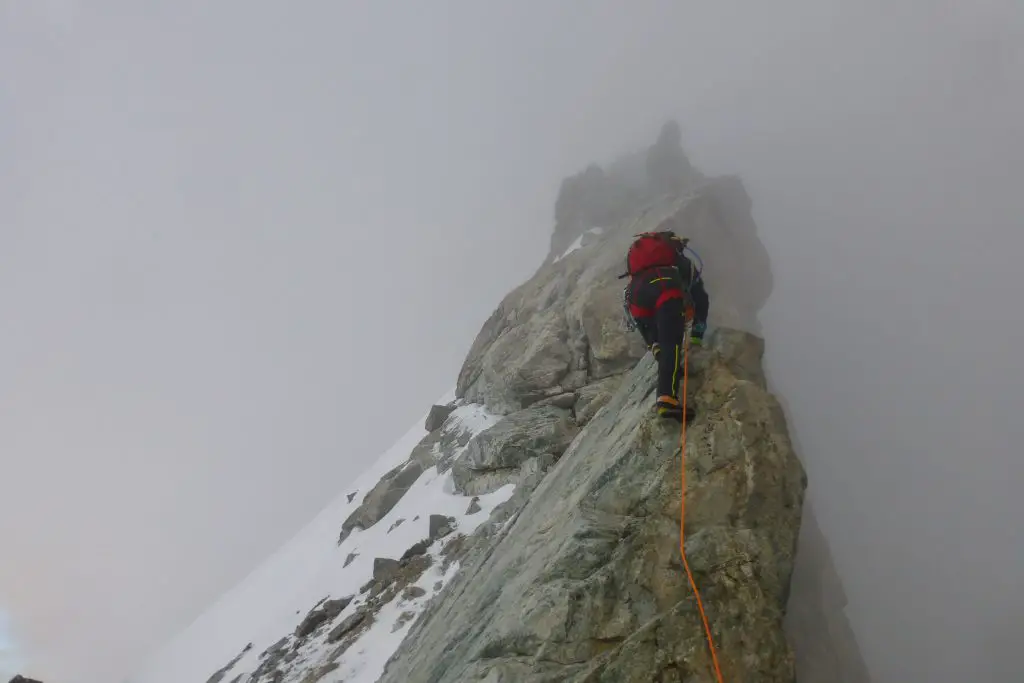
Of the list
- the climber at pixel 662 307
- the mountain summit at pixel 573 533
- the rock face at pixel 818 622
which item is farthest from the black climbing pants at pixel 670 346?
the rock face at pixel 818 622

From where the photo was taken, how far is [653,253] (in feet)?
29.1

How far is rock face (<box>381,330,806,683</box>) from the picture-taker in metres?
5.79

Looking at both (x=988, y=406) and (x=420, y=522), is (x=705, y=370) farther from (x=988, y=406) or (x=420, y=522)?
(x=988, y=406)

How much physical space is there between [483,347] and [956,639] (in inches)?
2041

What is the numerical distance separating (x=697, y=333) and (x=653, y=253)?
150 centimetres

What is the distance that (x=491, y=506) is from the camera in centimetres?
1955

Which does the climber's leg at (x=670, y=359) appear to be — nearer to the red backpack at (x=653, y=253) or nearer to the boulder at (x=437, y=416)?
the red backpack at (x=653, y=253)

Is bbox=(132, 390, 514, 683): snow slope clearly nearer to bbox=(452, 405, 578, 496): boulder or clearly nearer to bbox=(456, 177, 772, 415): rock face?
bbox=(452, 405, 578, 496): boulder

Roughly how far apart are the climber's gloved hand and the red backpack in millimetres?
1128

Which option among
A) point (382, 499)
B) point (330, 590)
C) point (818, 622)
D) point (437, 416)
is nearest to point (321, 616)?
point (330, 590)

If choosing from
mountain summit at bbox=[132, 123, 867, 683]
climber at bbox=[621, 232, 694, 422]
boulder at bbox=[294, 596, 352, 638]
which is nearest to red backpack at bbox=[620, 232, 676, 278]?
climber at bbox=[621, 232, 694, 422]

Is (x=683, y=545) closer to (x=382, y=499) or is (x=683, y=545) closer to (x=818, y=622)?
(x=818, y=622)

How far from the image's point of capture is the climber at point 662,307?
760cm

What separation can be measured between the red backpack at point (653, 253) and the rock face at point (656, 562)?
1567 millimetres
